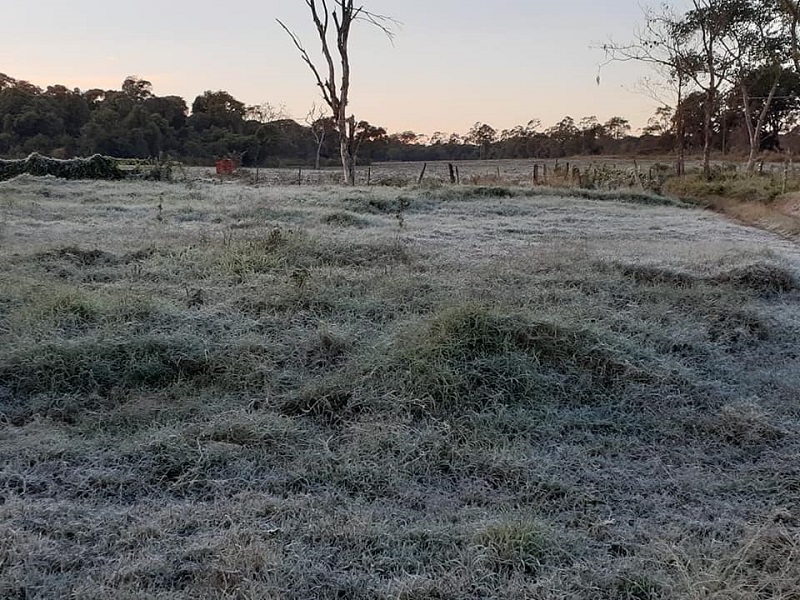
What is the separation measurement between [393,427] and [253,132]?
135ft

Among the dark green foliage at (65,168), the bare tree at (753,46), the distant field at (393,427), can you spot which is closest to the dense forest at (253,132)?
the bare tree at (753,46)

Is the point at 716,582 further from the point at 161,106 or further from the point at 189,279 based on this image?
the point at 161,106

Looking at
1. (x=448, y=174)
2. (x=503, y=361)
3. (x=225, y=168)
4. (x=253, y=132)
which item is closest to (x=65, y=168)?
(x=225, y=168)

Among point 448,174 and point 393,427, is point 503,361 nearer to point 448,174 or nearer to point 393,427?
point 393,427

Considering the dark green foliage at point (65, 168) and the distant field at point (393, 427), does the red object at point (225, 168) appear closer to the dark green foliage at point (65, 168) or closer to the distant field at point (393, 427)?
the dark green foliage at point (65, 168)

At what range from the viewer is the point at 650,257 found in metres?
6.88

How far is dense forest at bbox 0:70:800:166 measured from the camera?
3119cm

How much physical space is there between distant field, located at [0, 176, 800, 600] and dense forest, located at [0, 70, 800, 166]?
793 inches

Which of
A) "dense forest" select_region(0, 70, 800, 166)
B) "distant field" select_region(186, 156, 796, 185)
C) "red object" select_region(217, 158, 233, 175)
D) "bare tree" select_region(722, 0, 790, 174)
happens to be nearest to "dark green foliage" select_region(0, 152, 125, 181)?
"distant field" select_region(186, 156, 796, 185)

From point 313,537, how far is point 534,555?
2.46 ft

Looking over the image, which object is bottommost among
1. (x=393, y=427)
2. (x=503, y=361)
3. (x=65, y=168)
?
(x=393, y=427)

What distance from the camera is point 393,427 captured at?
9.82 ft

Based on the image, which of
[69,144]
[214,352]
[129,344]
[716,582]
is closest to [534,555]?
[716,582]

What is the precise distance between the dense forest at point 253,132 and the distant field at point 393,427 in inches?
793
